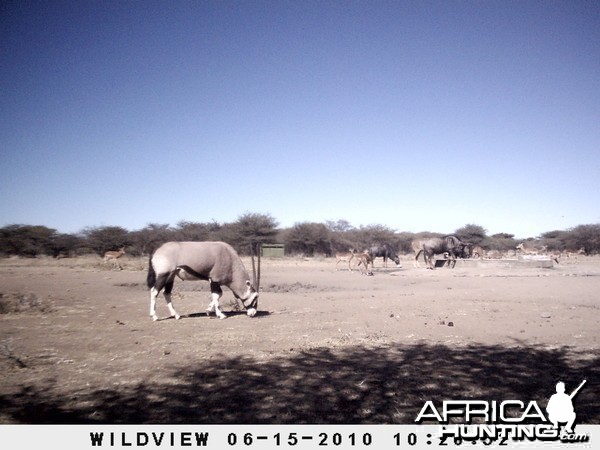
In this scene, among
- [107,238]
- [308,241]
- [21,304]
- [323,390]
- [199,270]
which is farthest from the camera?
[308,241]

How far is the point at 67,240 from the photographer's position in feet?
168

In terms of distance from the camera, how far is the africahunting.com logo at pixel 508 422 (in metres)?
3.38

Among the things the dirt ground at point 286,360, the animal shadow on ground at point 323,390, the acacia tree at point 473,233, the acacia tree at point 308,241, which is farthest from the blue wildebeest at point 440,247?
the acacia tree at point 473,233

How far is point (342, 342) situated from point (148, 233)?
47135 millimetres

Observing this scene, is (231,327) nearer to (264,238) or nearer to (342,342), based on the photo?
(342,342)

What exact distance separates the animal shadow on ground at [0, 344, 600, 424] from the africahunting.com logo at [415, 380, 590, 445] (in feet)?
1.17

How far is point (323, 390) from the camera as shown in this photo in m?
4.62

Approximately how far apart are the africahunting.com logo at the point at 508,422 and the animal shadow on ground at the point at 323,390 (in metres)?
0.36

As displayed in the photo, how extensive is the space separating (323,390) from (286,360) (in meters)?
1.49

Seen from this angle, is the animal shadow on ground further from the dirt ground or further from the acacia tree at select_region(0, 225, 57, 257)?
the acacia tree at select_region(0, 225, 57, 257)

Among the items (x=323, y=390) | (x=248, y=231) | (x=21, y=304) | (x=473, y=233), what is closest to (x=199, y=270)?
(x=21, y=304)

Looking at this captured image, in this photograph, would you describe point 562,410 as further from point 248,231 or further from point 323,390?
point 248,231

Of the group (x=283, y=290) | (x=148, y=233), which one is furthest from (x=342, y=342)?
(x=148, y=233)

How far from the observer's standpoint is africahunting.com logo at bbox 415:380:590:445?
11.1 ft
